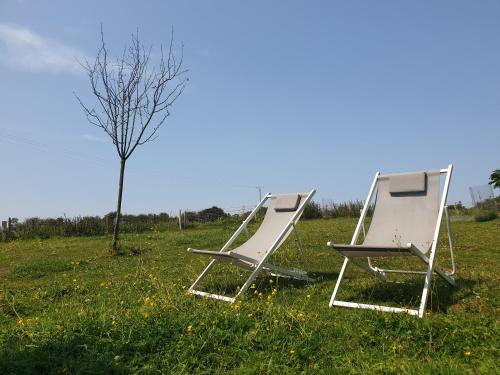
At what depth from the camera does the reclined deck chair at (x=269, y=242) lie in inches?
194

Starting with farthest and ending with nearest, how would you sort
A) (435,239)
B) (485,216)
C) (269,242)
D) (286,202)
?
1. (485,216)
2. (286,202)
3. (269,242)
4. (435,239)

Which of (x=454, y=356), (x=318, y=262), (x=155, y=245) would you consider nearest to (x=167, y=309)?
(x=454, y=356)

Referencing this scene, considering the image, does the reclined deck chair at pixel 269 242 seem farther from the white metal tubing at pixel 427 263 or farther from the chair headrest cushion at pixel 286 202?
the white metal tubing at pixel 427 263

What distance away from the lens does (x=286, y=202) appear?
240 inches

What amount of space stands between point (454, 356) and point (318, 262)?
4.22m

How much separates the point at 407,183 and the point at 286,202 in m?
1.65

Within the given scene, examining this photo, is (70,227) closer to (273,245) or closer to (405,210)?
(273,245)

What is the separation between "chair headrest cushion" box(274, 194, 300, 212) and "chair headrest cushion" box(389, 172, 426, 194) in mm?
1288

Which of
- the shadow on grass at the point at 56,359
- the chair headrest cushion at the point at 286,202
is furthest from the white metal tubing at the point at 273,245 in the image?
the shadow on grass at the point at 56,359

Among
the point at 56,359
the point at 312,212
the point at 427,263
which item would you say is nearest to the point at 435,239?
the point at 427,263

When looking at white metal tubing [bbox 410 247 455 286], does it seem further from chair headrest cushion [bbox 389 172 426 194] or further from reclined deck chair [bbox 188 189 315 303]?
reclined deck chair [bbox 188 189 315 303]

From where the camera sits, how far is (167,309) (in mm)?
3623

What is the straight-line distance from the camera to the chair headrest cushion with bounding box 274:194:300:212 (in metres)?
6.00

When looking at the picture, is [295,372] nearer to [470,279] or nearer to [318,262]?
[470,279]
